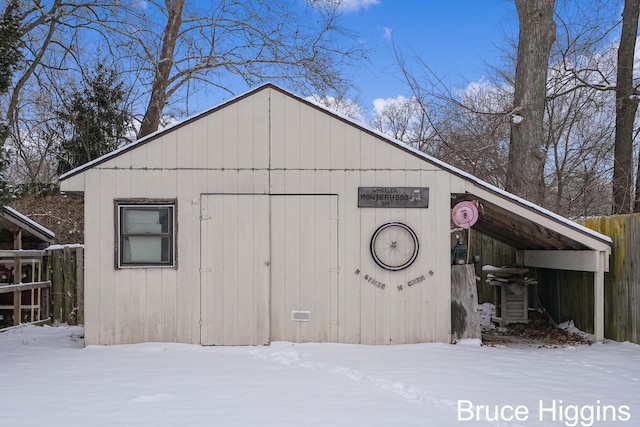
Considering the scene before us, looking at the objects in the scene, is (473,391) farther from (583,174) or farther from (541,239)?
(583,174)

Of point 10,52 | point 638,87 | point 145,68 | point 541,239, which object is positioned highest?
point 145,68

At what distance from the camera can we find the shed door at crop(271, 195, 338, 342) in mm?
9141

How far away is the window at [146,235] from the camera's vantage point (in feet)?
29.8

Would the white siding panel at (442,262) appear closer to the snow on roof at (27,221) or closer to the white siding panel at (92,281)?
the white siding panel at (92,281)

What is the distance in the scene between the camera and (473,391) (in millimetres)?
6328

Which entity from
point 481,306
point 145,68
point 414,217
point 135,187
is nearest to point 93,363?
point 135,187

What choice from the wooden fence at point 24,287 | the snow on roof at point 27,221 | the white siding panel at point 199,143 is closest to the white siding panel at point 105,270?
A: the white siding panel at point 199,143

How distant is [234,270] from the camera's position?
359 inches

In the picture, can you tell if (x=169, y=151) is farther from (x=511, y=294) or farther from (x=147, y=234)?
(x=511, y=294)

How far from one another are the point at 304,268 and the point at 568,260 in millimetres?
4414

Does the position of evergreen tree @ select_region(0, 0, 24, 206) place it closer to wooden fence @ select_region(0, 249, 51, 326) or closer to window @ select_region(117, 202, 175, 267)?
window @ select_region(117, 202, 175, 267)

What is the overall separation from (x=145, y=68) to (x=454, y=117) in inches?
389

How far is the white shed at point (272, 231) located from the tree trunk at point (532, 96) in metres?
4.53

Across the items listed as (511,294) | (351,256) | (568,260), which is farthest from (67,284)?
(568,260)
